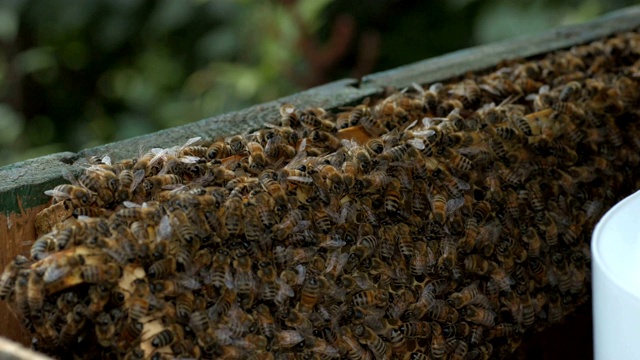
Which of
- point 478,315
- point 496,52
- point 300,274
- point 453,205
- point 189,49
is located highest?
point 300,274

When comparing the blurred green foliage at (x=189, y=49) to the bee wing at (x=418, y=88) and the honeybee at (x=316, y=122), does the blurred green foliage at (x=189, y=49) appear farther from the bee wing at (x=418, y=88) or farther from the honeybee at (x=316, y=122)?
the honeybee at (x=316, y=122)

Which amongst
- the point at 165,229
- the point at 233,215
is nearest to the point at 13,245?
the point at 165,229

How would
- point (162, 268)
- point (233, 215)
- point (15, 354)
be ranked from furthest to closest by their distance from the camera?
point (233, 215)
point (162, 268)
point (15, 354)

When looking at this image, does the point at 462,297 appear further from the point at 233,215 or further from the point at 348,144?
the point at 233,215

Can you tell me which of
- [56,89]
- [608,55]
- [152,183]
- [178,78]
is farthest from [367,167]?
[56,89]

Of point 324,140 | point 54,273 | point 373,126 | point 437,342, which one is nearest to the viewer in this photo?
point 54,273

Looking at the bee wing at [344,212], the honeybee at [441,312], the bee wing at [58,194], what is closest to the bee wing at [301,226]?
the bee wing at [344,212]

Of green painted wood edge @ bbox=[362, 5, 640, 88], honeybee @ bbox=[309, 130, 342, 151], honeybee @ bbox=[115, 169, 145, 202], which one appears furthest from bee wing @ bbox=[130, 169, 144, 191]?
green painted wood edge @ bbox=[362, 5, 640, 88]

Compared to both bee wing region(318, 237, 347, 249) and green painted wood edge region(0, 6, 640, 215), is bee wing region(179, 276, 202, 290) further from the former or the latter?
green painted wood edge region(0, 6, 640, 215)

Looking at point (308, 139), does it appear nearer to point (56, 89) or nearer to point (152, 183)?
point (152, 183)
